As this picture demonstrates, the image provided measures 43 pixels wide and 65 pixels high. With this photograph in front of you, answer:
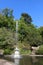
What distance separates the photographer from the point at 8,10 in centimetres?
4969

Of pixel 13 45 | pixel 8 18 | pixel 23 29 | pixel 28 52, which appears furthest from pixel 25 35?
pixel 13 45

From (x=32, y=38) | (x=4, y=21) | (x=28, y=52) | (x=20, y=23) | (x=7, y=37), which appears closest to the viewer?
(x=7, y=37)

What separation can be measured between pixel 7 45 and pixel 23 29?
1580 centimetres

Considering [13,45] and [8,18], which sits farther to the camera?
[8,18]

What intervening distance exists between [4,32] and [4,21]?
9186 mm

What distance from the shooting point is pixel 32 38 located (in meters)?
48.5

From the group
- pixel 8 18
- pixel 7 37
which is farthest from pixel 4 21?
pixel 7 37

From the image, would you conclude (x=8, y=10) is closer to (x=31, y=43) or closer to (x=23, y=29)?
(x=23, y=29)

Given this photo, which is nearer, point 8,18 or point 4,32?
point 4,32

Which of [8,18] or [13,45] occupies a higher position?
[8,18]

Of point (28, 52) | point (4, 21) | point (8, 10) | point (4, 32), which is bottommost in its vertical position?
point (28, 52)

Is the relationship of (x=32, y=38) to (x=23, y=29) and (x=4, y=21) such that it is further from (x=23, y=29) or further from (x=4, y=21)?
(x=4, y=21)

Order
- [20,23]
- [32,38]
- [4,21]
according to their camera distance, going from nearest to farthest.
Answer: [4,21]
[32,38]
[20,23]

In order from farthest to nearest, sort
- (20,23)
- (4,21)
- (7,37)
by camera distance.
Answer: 1. (20,23)
2. (4,21)
3. (7,37)
